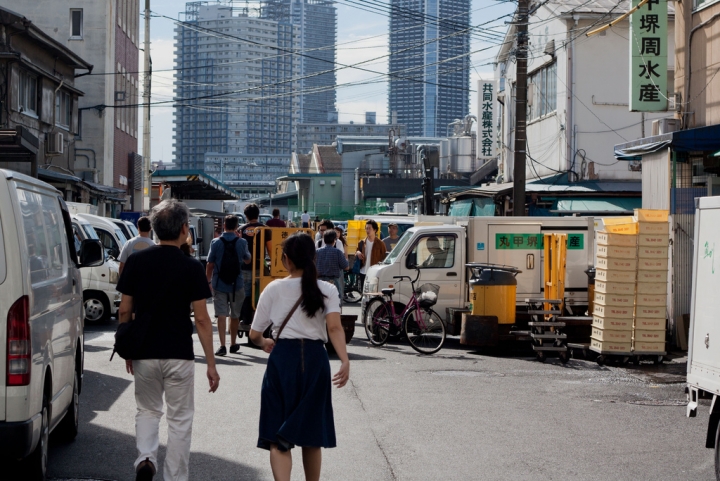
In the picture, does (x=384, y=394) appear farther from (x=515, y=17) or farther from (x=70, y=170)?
(x=70, y=170)

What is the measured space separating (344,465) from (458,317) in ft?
28.9

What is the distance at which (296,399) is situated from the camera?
5805 millimetres

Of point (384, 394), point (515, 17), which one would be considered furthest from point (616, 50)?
point (384, 394)

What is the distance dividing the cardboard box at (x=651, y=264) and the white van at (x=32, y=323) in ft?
28.6

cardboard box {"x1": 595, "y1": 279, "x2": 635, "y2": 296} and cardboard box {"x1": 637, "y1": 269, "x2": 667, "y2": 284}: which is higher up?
cardboard box {"x1": 637, "y1": 269, "x2": 667, "y2": 284}

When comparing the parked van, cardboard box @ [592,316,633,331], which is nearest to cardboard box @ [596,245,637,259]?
cardboard box @ [592,316,633,331]

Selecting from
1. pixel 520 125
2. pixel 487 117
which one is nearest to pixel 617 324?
pixel 520 125

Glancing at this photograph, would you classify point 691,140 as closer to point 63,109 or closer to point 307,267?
point 307,267

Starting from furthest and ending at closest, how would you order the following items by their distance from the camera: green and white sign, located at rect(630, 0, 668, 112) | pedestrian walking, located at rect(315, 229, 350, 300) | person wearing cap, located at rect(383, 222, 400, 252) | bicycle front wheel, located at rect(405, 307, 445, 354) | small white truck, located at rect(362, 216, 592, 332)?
person wearing cap, located at rect(383, 222, 400, 252) → green and white sign, located at rect(630, 0, 668, 112) → small white truck, located at rect(362, 216, 592, 332) → pedestrian walking, located at rect(315, 229, 350, 300) → bicycle front wheel, located at rect(405, 307, 445, 354)

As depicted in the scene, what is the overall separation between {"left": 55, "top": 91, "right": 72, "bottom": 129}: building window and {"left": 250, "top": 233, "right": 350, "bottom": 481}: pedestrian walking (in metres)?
29.6

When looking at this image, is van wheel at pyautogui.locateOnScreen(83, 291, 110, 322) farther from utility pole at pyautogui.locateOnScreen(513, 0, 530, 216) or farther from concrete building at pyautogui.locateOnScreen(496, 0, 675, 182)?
concrete building at pyautogui.locateOnScreen(496, 0, 675, 182)

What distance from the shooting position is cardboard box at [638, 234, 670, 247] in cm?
1371

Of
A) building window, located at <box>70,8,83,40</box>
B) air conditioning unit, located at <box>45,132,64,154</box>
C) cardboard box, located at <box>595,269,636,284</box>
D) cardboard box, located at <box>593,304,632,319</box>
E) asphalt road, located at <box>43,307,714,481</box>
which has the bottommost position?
asphalt road, located at <box>43,307,714,481</box>

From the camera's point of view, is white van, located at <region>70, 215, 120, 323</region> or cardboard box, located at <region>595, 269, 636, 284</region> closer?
cardboard box, located at <region>595, 269, 636, 284</region>
